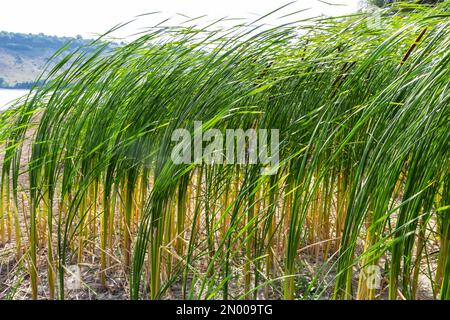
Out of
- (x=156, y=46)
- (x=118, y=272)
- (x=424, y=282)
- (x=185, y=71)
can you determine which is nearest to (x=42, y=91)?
(x=156, y=46)

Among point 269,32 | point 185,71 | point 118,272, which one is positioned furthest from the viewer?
point 118,272

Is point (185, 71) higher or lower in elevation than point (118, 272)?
higher

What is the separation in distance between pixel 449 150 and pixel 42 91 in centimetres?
161

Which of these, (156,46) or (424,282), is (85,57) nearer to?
(156,46)

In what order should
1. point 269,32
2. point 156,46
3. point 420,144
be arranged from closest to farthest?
point 420,144 → point 269,32 → point 156,46

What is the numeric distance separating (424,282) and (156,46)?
157 cm

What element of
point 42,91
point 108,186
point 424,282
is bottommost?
point 424,282

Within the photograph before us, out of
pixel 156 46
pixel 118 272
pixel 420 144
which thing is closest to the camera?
pixel 420 144

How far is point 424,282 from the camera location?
2.40m
